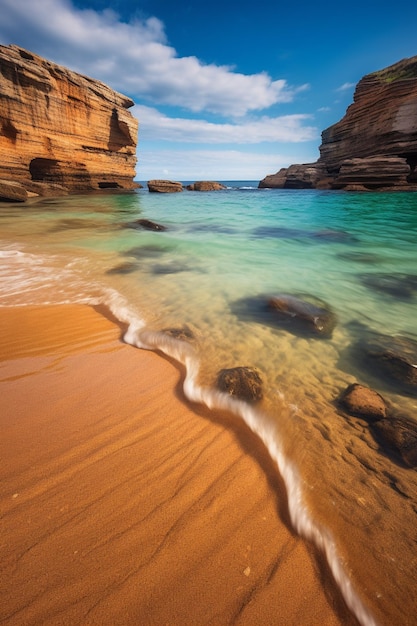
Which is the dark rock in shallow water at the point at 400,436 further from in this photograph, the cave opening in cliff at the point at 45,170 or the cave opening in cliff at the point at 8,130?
the cave opening in cliff at the point at 45,170

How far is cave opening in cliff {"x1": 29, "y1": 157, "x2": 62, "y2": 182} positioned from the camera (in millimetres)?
21516

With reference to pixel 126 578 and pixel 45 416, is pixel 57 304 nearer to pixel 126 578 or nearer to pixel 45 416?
pixel 45 416

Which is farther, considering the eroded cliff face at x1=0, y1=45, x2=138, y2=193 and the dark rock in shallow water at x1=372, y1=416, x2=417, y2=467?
the eroded cliff face at x1=0, y1=45, x2=138, y2=193

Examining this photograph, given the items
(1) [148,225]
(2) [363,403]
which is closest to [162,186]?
(1) [148,225]

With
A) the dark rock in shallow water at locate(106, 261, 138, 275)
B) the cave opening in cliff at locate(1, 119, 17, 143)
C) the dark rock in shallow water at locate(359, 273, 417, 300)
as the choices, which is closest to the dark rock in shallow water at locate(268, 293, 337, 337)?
the dark rock in shallow water at locate(359, 273, 417, 300)

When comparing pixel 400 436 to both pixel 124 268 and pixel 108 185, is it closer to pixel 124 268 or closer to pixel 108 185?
pixel 124 268

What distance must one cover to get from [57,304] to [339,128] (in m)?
45.5

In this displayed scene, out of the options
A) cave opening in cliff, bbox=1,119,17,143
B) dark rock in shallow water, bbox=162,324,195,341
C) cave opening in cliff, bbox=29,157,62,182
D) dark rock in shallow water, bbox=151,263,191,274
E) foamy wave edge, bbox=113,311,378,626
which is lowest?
dark rock in shallow water, bbox=151,263,191,274

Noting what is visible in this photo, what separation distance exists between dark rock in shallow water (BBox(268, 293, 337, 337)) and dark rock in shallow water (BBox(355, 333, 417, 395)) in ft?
1.37

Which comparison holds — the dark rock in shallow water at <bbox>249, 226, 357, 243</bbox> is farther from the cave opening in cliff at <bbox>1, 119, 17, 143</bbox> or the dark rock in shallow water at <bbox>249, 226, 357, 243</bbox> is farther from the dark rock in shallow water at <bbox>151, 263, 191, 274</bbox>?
the cave opening in cliff at <bbox>1, 119, 17, 143</bbox>

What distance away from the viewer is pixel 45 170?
22.3 m

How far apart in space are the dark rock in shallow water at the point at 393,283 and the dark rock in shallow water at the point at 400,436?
3.04 metres

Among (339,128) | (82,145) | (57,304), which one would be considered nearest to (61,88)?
(82,145)

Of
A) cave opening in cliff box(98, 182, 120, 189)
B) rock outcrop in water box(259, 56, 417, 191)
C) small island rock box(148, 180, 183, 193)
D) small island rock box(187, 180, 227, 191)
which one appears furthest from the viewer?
small island rock box(187, 180, 227, 191)
